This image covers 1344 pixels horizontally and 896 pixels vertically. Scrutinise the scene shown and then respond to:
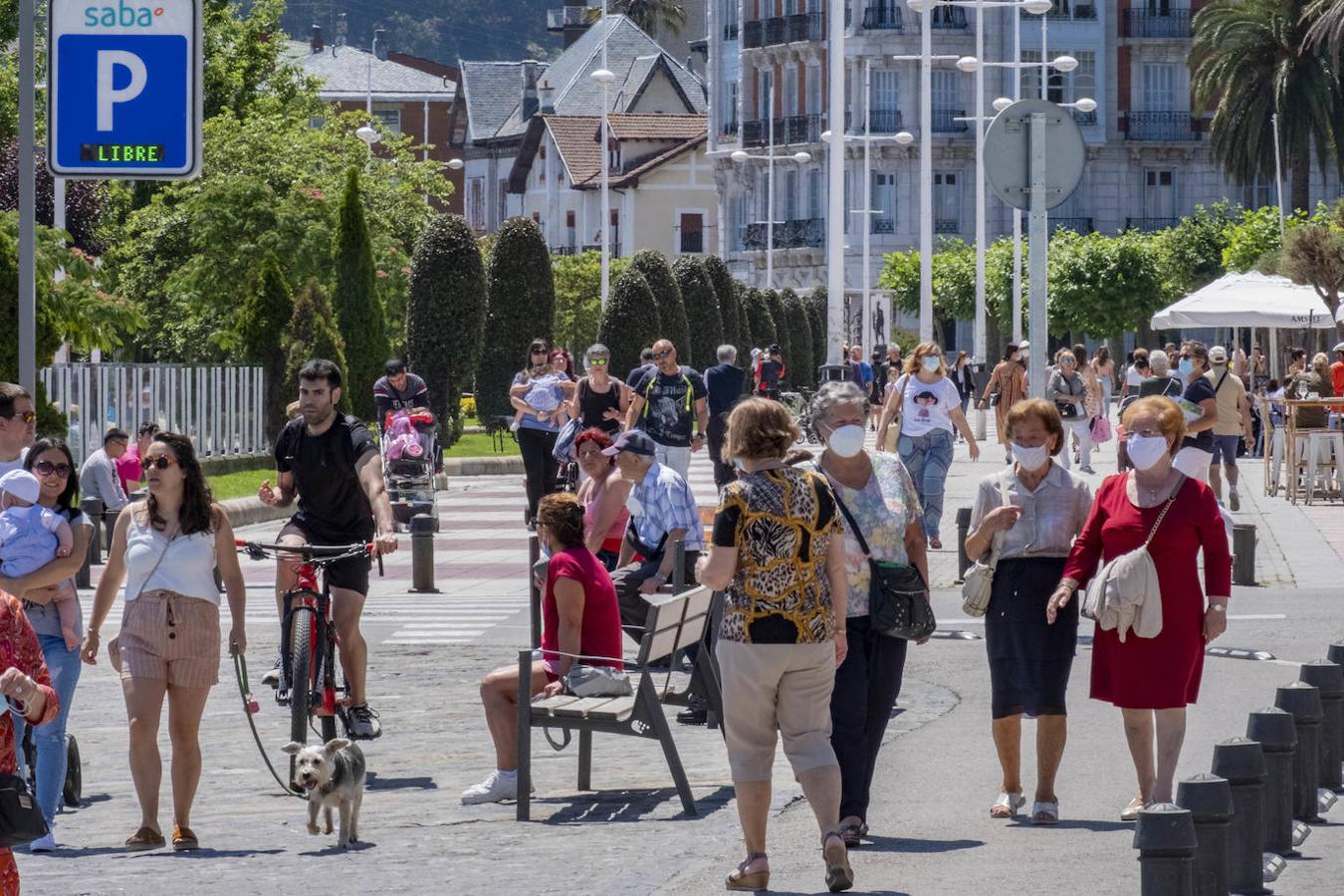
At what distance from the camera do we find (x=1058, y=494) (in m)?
9.17

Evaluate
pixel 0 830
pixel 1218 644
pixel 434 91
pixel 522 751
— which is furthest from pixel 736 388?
pixel 434 91

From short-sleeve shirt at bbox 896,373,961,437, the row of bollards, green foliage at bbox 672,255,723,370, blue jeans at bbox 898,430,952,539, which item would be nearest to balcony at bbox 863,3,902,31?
green foliage at bbox 672,255,723,370

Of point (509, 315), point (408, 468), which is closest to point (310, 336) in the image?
point (509, 315)

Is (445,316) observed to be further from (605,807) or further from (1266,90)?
(1266,90)

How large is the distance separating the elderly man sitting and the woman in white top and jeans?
3.43 meters

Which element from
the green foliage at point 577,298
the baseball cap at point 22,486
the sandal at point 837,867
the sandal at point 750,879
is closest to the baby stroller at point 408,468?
the baseball cap at point 22,486

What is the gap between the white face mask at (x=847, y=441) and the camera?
8.55 m

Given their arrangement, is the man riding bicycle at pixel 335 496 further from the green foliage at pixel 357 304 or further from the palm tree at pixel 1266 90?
the palm tree at pixel 1266 90

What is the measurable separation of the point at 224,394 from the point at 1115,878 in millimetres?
26503

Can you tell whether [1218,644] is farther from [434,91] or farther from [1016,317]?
[434,91]

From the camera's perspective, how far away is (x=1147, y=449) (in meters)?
8.74

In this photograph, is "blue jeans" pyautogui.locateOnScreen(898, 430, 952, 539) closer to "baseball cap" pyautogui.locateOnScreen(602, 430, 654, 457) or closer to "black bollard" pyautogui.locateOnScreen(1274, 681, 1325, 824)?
"baseball cap" pyautogui.locateOnScreen(602, 430, 654, 457)

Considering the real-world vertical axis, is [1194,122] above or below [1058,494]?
above

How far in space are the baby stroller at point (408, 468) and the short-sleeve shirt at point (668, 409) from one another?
3401 millimetres
